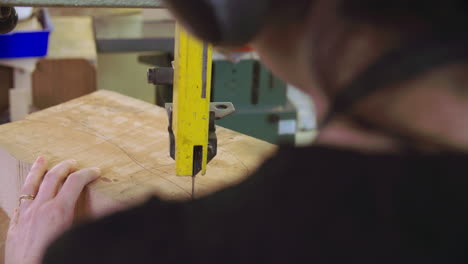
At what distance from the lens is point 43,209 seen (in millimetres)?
948

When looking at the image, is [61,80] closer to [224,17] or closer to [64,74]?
[64,74]

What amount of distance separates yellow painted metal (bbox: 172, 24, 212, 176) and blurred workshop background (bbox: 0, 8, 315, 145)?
1331 millimetres

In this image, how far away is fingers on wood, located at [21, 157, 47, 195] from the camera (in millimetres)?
1063

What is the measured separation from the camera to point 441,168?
447mm

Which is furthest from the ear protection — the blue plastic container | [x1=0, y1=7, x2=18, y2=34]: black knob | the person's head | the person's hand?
the blue plastic container

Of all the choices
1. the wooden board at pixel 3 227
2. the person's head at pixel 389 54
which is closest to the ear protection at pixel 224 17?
the person's head at pixel 389 54

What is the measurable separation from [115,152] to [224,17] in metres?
0.80

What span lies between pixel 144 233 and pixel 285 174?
127mm

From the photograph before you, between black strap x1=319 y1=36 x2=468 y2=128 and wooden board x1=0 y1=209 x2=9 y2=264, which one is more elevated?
black strap x1=319 y1=36 x2=468 y2=128

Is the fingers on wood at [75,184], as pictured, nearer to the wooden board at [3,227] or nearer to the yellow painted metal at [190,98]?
the yellow painted metal at [190,98]

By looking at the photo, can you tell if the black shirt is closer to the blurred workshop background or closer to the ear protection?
the ear protection

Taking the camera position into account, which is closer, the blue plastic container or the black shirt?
the black shirt

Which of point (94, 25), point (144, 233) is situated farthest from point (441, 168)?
point (94, 25)

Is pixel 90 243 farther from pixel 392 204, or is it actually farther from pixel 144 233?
pixel 392 204
